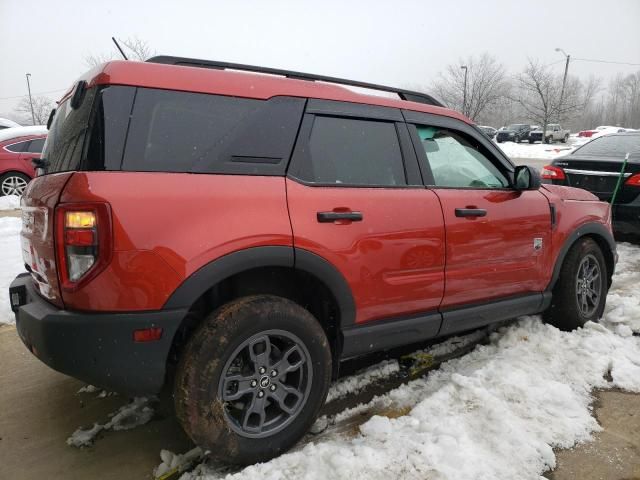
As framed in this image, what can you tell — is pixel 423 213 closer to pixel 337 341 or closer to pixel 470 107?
pixel 337 341

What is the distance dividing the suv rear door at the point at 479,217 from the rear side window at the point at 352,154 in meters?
0.22

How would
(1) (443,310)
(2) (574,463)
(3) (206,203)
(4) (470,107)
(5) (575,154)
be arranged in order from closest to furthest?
(3) (206,203), (2) (574,463), (1) (443,310), (5) (575,154), (4) (470,107)

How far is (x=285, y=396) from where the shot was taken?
92.7 inches

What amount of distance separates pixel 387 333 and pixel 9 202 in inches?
370

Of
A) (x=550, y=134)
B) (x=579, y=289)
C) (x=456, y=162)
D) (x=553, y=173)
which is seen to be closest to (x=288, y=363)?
(x=456, y=162)

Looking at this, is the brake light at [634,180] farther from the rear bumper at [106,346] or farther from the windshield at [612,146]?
the rear bumper at [106,346]

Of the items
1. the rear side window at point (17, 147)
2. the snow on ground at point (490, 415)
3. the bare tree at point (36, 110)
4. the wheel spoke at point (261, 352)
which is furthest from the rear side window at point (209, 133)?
the bare tree at point (36, 110)

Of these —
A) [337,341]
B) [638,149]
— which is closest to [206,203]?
[337,341]

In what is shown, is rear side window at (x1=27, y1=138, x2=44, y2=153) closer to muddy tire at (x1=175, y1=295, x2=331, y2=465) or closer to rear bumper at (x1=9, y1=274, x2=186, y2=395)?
rear bumper at (x1=9, y1=274, x2=186, y2=395)

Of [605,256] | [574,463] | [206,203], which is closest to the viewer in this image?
[206,203]

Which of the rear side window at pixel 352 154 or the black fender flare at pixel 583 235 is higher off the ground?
the rear side window at pixel 352 154

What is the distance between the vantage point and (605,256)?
4129 mm

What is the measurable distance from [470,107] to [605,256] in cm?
4333

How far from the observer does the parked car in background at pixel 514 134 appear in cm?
4197
